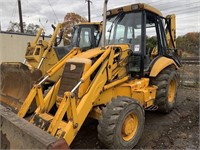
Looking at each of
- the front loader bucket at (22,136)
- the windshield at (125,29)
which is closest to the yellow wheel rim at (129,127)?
the front loader bucket at (22,136)

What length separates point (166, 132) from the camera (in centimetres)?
471

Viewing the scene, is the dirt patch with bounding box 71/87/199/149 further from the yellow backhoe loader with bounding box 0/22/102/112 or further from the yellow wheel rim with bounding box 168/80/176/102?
the yellow backhoe loader with bounding box 0/22/102/112

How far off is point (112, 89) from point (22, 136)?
1.94 m

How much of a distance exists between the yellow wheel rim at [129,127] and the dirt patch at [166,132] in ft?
0.94

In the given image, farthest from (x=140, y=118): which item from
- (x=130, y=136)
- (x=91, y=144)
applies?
(x=91, y=144)

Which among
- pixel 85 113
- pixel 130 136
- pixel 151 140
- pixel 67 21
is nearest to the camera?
pixel 85 113

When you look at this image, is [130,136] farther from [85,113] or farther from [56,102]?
[56,102]

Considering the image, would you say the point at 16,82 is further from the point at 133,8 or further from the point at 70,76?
the point at 133,8

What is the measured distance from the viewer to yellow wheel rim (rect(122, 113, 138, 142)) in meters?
3.87

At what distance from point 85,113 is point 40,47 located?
13.6 feet

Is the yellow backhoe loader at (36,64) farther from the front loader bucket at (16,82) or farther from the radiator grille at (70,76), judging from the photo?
the radiator grille at (70,76)

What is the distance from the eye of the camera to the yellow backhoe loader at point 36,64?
4.84 m

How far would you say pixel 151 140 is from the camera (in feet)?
14.2

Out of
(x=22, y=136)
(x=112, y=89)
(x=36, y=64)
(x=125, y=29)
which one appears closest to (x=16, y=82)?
(x=36, y=64)
